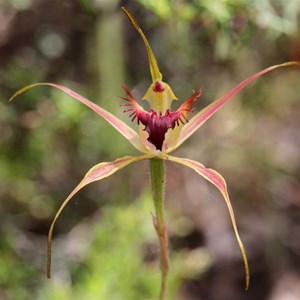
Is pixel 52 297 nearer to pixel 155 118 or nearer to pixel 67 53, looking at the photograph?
pixel 155 118

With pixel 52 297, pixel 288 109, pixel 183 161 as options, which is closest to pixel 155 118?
pixel 183 161

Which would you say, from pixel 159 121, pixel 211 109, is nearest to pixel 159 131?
pixel 159 121

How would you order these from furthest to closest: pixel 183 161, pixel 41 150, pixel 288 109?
pixel 288 109 < pixel 41 150 < pixel 183 161

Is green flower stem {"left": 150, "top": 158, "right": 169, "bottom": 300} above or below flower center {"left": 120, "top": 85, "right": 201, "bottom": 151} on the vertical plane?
below

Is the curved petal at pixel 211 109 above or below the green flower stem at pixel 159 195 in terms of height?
above

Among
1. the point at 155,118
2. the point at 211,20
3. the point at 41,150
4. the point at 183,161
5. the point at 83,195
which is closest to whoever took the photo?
the point at 183,161

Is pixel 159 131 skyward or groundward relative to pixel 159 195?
skyward

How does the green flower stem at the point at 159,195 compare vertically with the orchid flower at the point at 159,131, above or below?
below

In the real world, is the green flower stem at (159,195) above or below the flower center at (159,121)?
below

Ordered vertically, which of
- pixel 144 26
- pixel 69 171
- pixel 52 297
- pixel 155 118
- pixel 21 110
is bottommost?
pixel 52 297

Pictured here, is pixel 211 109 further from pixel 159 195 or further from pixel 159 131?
pixel 159 195

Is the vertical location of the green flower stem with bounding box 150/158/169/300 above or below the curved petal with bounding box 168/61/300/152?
below
